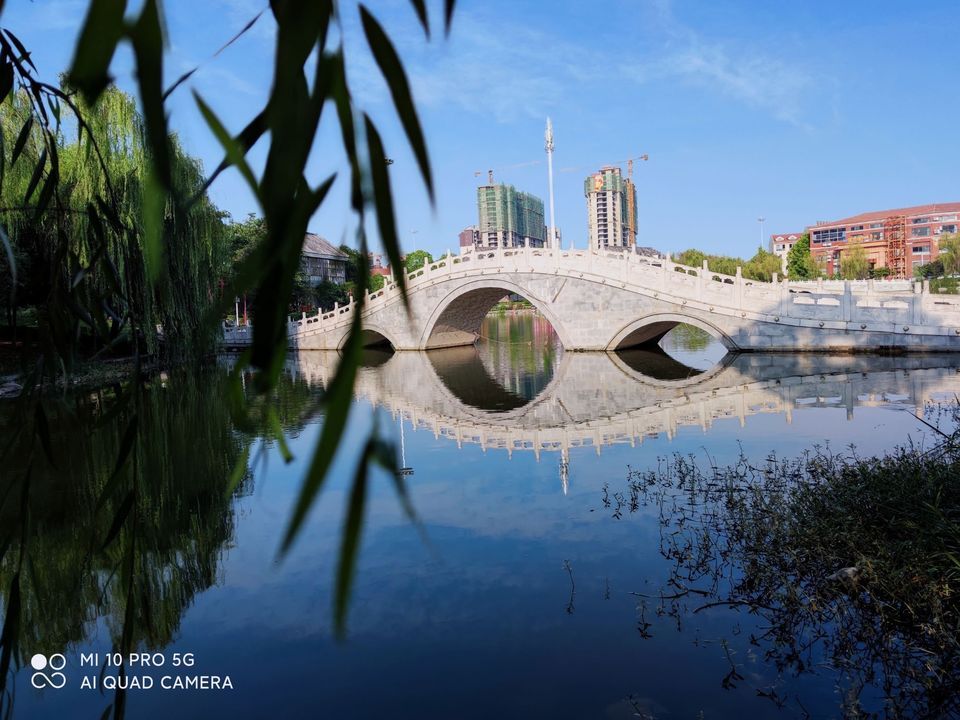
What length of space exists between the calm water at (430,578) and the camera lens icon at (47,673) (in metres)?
0.04

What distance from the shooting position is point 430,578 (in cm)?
483

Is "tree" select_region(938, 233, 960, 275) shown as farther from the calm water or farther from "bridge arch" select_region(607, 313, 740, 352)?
the calm water

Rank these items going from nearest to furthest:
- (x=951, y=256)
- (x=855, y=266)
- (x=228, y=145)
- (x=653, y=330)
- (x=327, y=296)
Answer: (x=228, y=145) → (x=653, y=330) → (x=327, y=296) → (x=951, y=256) → (x=855, y=266)

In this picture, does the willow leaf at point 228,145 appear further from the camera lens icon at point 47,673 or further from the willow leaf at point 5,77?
the camera lens icon at point 47,673

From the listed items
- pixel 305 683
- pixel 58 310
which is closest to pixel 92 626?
pixel 305 683

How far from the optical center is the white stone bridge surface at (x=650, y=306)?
15.5 m

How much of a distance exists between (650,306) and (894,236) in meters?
45.6

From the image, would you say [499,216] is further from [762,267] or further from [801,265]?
[801,265]

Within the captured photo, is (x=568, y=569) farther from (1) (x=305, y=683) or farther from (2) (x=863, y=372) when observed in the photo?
(2) (x=863, y=372)

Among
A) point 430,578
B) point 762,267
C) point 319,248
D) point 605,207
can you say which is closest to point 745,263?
point 762,267

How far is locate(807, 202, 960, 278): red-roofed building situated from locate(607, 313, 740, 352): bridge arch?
36784 millimetres

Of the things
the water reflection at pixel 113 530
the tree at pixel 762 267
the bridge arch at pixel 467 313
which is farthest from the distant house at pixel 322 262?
the water reflection at pixel 113 530

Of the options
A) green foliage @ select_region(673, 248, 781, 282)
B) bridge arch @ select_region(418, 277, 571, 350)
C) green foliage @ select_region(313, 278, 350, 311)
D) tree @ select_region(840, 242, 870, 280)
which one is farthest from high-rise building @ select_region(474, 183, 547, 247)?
bridge arch @ select_region(418, 277, 571, 350)

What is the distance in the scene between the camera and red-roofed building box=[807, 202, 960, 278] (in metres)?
53.1
